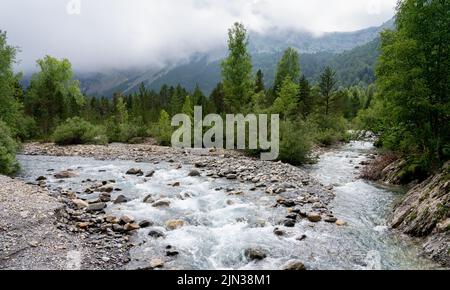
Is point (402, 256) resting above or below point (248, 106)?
below

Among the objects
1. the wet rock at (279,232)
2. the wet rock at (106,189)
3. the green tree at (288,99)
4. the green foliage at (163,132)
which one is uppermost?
the green tree at (288,99)

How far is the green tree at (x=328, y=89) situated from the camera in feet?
172

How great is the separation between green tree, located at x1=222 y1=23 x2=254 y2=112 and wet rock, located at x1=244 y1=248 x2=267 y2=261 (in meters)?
31.4

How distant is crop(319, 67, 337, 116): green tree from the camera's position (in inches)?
2067

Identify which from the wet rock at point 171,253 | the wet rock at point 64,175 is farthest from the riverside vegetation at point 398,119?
the wet rock at point 171,253

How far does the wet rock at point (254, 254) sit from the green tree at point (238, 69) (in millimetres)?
31402

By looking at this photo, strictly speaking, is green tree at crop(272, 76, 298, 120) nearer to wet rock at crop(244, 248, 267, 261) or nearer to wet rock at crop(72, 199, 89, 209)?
wet rock at crop(72, 199, 89, 209)

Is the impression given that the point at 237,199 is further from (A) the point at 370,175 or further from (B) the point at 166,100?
(B) the point at 166,100

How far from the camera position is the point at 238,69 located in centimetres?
4125

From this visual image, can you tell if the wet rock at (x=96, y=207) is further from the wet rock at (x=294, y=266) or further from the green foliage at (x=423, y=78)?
the green foliage at (x=423, y=78)

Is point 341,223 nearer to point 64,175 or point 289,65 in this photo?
point 64,175
